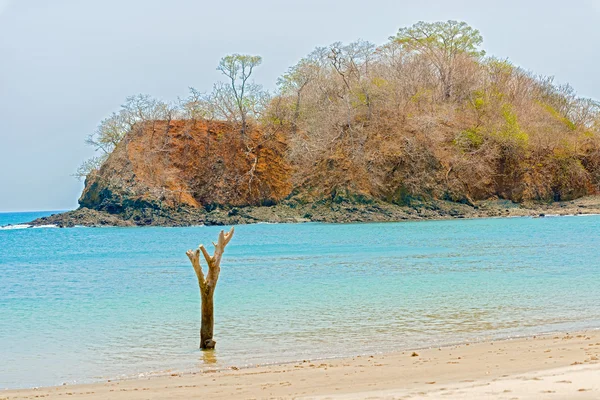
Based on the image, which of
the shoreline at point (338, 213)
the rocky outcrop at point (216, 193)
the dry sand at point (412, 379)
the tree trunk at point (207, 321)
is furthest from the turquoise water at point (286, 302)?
the rocky outcrop at point (216, 193)

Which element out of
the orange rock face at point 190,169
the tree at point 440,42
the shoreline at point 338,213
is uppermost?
the tree at point 440,42

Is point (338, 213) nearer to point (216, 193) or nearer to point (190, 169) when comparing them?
point (216, 193)

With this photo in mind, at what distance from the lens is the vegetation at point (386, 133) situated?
66.7 m

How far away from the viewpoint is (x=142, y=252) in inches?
1580

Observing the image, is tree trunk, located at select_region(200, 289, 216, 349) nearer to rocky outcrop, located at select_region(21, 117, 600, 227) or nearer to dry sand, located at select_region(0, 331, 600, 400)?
dry sand, located at select_region(0, 331, 600, 400)

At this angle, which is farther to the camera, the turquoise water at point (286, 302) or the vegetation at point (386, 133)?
the vegetation at point (386, 133)

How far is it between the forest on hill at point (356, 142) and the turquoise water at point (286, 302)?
27.2 m

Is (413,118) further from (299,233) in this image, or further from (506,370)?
(506,370)

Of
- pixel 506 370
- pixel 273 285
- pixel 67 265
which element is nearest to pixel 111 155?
pixel 67 265

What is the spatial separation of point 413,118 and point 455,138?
4.58m

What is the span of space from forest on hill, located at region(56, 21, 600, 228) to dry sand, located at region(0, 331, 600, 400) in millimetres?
52784

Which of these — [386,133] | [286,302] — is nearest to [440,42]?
[386,133]

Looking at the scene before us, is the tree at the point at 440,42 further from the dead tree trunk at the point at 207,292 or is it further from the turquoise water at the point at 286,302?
the dead tree trunk at the point at 207,292

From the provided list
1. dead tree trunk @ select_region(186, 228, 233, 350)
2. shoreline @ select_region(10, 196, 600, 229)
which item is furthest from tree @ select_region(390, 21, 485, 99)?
dead tree trunk @ select_region(186, 228, 233, 350)
